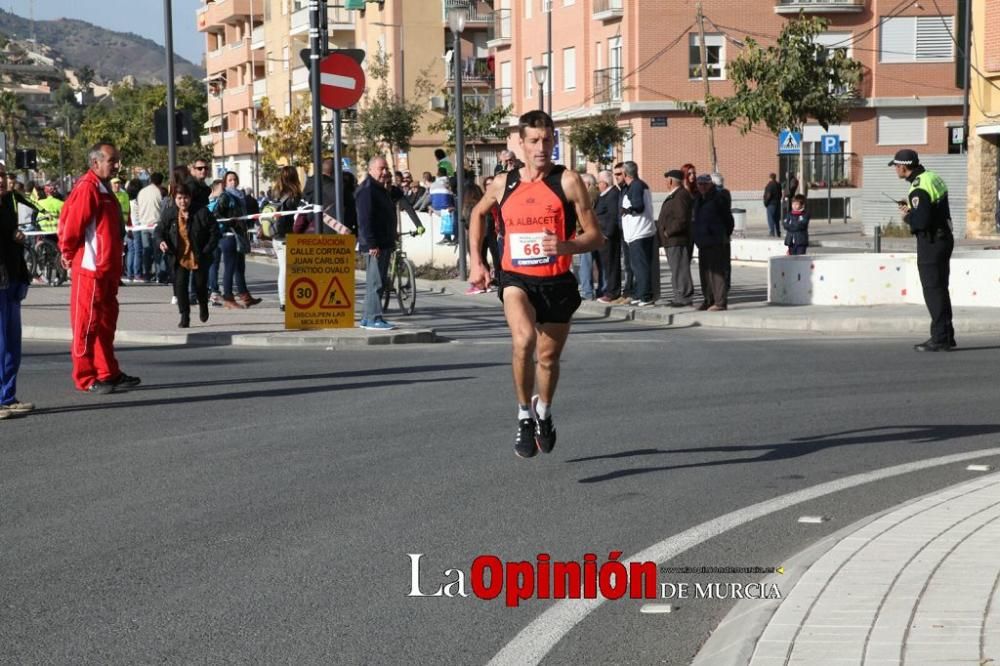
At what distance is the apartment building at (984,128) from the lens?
4269 centimetres

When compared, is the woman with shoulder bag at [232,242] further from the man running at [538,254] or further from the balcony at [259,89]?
the balcony at [259,89]

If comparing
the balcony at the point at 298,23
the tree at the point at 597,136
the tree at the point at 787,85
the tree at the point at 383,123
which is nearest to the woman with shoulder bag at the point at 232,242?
the tree at the point at 787,85

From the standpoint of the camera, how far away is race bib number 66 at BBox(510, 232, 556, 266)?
9.04 metres

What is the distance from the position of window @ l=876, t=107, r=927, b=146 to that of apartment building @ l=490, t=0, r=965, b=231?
4 centimetres

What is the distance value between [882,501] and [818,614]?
2837 millimetres

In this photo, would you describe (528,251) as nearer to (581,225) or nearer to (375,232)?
(581,225)

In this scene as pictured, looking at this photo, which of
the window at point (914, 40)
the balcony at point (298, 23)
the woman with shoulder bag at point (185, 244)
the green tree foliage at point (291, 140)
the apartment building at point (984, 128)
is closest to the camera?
the woman with shoulder bag at point (185, 244)

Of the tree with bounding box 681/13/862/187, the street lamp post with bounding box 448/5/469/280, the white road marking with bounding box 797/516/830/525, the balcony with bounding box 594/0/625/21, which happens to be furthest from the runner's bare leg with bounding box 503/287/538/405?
the balcony with bounding box 594/0/625/21

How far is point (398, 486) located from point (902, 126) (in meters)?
55.8

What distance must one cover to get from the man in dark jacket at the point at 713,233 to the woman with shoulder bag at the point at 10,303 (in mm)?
10275

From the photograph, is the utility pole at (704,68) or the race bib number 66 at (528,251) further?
the utility pole at (704,68)

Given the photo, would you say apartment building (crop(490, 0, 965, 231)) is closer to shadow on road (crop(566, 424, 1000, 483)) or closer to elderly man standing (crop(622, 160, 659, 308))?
elderly man standing (crop(622, 160, 659, 308))

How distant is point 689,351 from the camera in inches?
646

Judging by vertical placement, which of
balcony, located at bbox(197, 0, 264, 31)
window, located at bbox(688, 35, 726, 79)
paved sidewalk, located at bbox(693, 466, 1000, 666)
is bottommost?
paved sidewalk, located at bbox(693, 466, 1000, 666)
